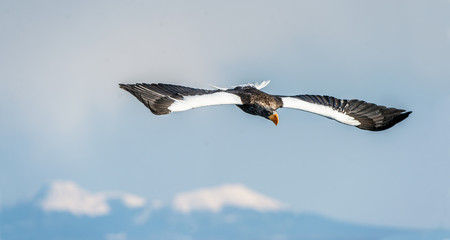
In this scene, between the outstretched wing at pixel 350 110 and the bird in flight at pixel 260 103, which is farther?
the outstretched wing at pixel 350 110

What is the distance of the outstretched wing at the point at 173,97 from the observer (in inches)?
999

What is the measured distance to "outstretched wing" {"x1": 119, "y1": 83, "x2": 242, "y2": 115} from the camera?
2538 cm

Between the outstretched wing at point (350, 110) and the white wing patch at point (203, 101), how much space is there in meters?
2.55

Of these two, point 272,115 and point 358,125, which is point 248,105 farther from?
point 358,125

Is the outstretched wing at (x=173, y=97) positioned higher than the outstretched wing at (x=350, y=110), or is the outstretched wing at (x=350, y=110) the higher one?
the outstretched wing at (x=350, y=110)

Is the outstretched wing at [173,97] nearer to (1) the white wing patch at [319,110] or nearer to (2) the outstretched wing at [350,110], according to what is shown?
(1) the white wing patch at [319,110]

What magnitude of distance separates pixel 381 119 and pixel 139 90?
33.8 feet

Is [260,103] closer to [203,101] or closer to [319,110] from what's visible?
[203,101]

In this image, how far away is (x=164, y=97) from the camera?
85.6ft

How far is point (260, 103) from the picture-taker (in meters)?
27.4

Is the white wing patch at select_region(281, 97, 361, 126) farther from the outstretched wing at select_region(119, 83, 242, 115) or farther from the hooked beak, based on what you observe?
the outstretched wing at select_region(119, 83, 242, 115)

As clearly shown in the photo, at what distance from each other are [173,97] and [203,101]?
1.19 meters

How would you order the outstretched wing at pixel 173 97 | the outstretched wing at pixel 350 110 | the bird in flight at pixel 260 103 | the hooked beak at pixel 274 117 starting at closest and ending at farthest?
the outstretched wing at pixel 173 97, the bird in flight at pixel 260 103, the hooked beak at pixel 274 117, the outstretched wing at pixel 350 110

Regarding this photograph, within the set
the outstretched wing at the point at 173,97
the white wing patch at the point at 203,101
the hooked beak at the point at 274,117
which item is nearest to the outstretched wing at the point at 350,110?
the hooked beak at the point at 274,117
